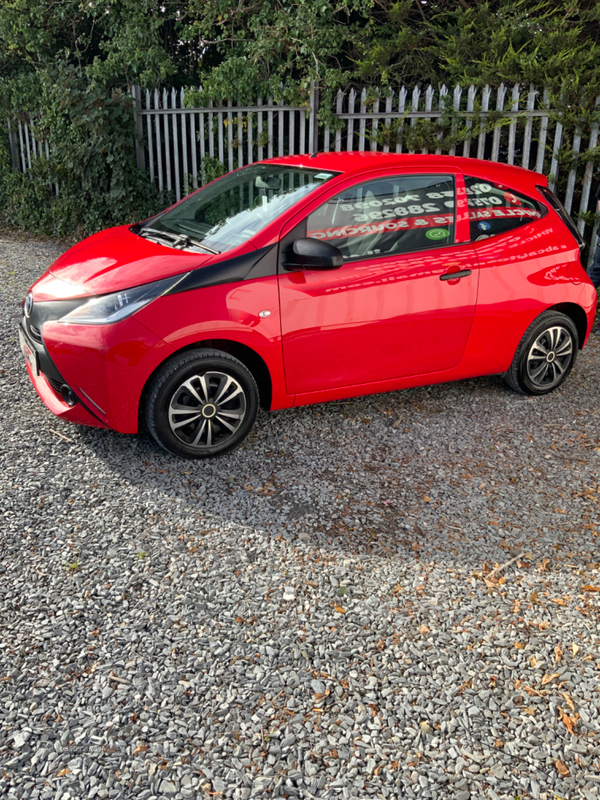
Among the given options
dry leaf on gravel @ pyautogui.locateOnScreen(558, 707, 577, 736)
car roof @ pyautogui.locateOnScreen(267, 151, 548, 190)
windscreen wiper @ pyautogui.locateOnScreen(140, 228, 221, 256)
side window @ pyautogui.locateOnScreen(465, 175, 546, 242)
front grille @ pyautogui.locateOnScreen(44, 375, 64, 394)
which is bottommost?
dry leaf on gravel @ pyautogui.locateOnScreen(558, 707, 577, 736)

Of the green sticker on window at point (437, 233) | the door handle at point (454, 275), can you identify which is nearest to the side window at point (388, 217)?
the green sticker on window at point (437, 233)

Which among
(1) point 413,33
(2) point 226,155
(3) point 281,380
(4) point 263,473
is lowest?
(4) point 263,473

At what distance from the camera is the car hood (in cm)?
402

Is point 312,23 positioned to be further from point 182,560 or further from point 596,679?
point 596,679

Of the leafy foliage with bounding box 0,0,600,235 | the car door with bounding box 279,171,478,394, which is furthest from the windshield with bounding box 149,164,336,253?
the leafy foliage with bounding box 0,0,600,235

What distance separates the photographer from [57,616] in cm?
288

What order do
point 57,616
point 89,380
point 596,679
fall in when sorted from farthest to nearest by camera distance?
point 89,380 < point 57,616 < point 596,679

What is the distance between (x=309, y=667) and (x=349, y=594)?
0.50m

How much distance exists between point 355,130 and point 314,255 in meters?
5.18

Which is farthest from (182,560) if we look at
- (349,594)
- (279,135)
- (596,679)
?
(279,135)

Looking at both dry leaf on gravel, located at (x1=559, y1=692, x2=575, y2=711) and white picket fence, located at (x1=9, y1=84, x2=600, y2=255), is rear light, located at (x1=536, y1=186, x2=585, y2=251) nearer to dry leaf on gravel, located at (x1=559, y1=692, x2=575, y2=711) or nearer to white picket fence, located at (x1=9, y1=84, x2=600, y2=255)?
white picket fence, located at (x1=9, y1=84, x2=600, y2=255)

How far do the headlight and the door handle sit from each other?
1.78 metres

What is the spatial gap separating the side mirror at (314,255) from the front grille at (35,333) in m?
1.56

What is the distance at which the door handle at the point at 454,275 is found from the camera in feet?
15.1
